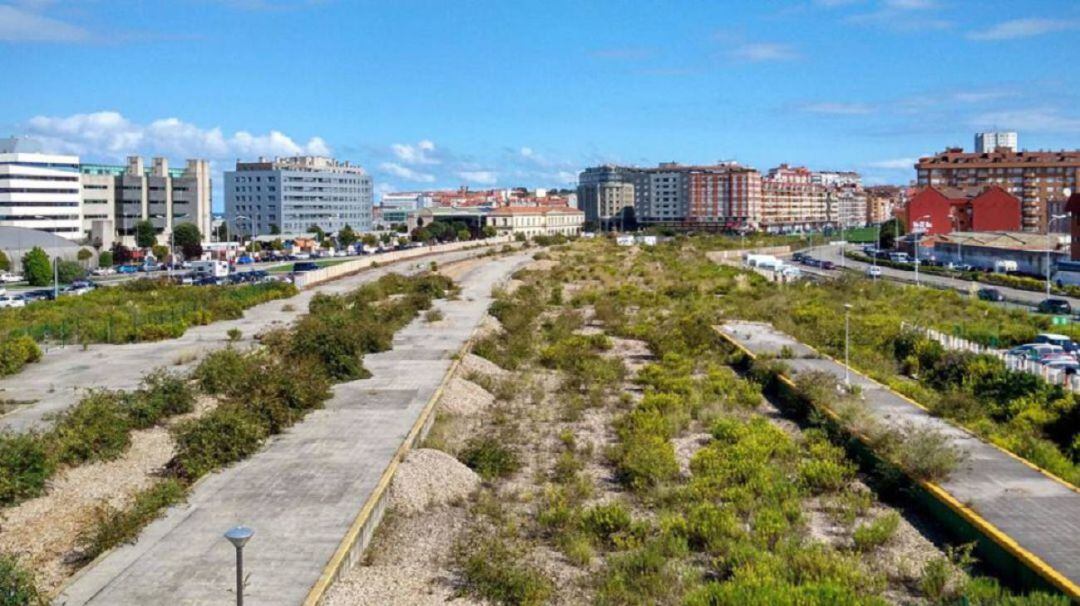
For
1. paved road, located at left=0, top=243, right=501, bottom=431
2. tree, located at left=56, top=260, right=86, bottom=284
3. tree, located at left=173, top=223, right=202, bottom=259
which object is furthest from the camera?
tree, located at left=173, top=223, right=202, bottom=259

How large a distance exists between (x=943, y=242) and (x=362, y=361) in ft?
191

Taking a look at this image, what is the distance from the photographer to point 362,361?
1015 inches

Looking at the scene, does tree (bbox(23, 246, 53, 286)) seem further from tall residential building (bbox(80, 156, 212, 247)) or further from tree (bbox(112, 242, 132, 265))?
tall residential building (bbox(80, 156, 212, 247))

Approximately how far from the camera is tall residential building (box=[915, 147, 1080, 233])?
333 ft

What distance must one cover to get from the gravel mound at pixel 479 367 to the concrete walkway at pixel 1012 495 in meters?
9.68

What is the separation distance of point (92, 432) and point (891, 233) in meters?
85.3

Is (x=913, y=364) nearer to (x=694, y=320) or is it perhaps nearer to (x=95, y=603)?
(x=694, y=320)

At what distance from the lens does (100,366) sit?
27094 millimetres

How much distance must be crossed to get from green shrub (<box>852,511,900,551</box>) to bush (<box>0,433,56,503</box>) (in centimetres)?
1140

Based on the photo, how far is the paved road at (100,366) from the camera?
21286 millimetres

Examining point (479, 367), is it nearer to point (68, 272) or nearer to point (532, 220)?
point (68, 272)

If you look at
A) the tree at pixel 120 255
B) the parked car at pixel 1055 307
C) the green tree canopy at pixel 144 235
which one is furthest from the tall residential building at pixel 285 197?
the parked car at pixel 1055 307

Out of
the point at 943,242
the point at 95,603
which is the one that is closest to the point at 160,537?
the point at 95,603

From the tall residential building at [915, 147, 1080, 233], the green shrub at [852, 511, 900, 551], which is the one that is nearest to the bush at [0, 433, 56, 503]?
the green shrub at [852, 511, 900, 551]
